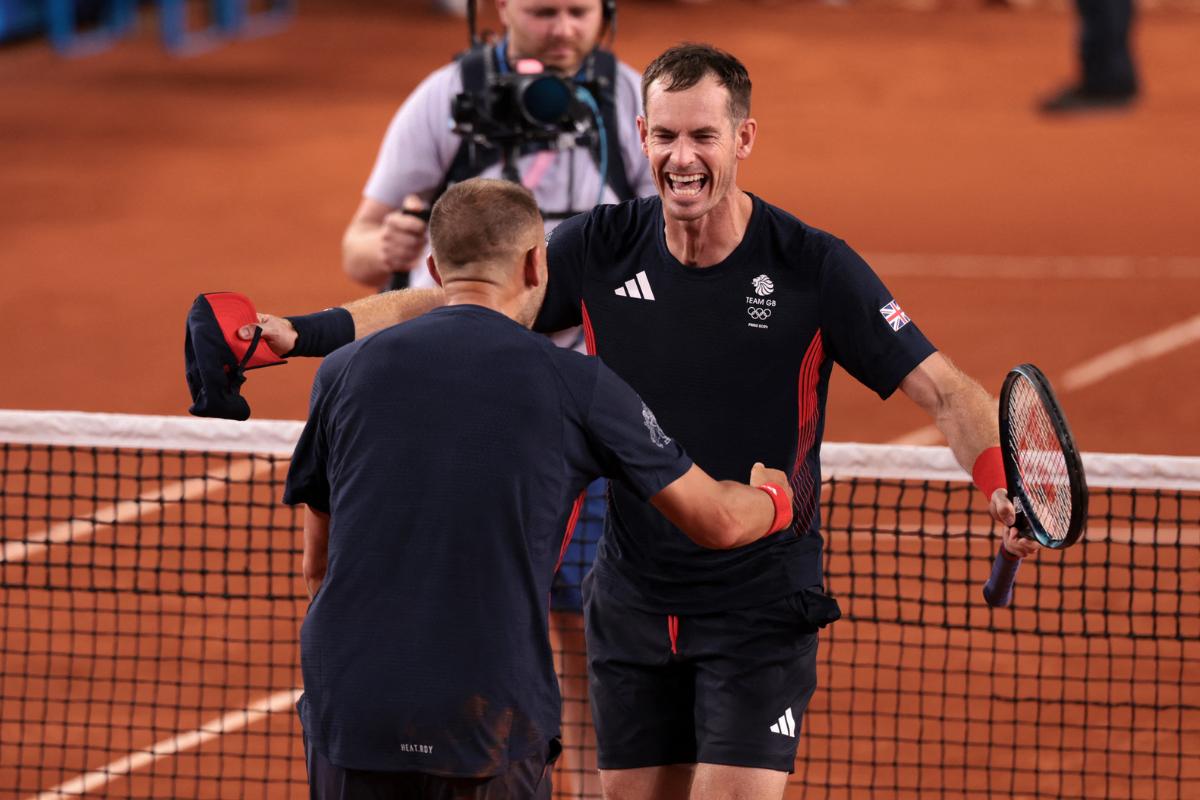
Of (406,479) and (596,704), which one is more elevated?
(406,479)

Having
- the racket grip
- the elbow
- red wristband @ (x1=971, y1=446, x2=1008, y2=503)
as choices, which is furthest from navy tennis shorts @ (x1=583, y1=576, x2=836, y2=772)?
the elbow

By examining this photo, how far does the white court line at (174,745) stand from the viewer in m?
7.03

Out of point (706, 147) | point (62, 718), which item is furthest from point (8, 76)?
point (706, 147)

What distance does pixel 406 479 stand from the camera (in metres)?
3.95

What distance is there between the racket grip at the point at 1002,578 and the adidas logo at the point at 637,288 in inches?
46.3

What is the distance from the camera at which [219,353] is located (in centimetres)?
456

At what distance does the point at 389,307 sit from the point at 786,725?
1598 millimetres

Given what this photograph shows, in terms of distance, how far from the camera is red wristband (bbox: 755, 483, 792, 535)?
4473mm

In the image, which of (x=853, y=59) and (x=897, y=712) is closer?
(x=897, y=712)

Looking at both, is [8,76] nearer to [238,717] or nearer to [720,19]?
[720,19]

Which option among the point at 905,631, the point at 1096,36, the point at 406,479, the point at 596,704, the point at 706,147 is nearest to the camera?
the point at 406,479

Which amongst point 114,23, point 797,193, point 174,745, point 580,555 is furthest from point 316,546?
point 114,23

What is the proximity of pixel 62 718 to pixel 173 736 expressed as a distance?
1.74 feet

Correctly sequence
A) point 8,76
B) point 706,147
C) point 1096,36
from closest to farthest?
point 706,147 < point 1096,36 < point 8,76
